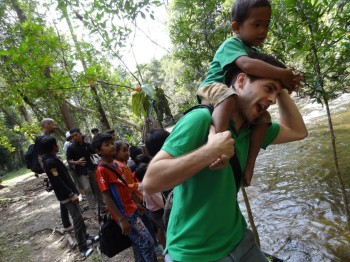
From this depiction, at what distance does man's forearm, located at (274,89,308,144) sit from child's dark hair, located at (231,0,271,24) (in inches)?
23.4

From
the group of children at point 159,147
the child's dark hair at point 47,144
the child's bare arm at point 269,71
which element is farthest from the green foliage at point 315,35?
the child's dark hair at point 47,144

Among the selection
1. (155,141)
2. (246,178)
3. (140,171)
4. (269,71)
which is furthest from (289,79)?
(140,171)

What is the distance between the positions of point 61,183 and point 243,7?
3.85 metres

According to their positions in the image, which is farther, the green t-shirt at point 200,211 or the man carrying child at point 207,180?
the green t-shirt at point 200,211

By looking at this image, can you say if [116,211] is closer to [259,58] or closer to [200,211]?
[200,211]

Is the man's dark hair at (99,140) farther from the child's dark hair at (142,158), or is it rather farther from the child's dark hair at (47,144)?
the child's dark hair at (47,144)

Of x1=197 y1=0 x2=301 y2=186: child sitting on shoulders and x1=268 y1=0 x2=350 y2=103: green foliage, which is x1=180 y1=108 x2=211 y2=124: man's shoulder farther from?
x1=268 y1=0 x2=350 y2=103: green foliage

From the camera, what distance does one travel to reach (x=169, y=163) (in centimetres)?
122

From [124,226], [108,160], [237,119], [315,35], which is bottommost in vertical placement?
[124,226]

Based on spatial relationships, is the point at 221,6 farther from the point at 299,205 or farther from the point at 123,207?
the point at 299,205

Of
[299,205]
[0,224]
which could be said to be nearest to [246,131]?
[299,205]

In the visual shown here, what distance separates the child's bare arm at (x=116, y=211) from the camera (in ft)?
10.5

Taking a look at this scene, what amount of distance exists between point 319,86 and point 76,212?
4.04 metres

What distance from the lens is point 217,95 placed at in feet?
5.35
